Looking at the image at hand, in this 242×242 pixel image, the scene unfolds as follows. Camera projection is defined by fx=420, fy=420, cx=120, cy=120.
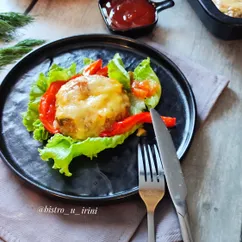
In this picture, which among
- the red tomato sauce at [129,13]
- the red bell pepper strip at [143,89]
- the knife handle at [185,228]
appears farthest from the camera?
the red tomato sauce at [129,13]

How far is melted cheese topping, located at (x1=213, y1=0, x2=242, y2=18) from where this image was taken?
1.65 metres

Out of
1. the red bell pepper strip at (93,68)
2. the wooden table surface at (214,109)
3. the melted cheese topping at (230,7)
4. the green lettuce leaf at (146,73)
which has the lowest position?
the wooden table surface at (214,109)

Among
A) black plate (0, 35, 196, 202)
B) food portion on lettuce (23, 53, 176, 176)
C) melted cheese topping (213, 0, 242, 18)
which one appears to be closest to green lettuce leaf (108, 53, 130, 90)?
food portion on lettuce (23, 53, 176, 176)

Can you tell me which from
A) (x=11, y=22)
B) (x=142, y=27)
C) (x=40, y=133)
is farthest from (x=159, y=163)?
(x=11, y=22)

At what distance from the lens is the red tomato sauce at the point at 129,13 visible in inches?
66.7

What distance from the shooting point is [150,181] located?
1183 millimetres

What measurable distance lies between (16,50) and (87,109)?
1.80ft

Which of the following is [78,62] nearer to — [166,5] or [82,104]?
[82,104]

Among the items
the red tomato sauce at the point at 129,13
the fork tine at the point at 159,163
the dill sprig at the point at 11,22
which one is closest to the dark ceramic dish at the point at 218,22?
the red tomato sauce at the point at 129,13

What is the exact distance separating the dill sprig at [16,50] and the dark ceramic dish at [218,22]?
662 mm

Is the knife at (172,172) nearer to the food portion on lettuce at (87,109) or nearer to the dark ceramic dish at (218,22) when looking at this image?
the food portion on lettuce at (87,109)

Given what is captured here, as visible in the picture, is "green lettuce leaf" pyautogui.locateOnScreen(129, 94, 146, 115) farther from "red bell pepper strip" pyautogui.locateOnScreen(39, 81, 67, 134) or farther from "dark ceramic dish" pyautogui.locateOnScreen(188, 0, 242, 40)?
"dark ceramic dish" pyautogui.locateOnScreen(188, 0, 242, 40)

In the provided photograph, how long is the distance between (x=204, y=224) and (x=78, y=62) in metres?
0.74

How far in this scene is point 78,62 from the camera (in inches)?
61.6
